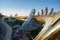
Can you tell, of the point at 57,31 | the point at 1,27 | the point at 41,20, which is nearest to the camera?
the point at 57,31

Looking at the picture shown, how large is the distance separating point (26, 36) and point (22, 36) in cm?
8

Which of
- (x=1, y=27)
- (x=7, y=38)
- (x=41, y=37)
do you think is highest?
(x=41, y=37)

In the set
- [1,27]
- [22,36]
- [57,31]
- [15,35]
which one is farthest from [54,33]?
[15,35]

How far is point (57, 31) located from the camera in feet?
2.32

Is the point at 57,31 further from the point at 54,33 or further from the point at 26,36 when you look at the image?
the point at 26,36

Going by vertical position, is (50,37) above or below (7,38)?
above

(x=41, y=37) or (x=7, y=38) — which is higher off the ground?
(x=41, y=37)

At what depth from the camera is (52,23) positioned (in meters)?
0.76

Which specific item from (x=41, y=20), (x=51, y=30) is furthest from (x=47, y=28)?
(x=41, y=20)

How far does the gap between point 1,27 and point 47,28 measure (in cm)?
162

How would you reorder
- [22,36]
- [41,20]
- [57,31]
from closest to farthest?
[57,31], [41,20], [22,36]

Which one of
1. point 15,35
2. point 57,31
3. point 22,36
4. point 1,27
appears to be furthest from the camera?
point 15,35

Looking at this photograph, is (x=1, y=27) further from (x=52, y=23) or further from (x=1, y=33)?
(x=52, y=23)

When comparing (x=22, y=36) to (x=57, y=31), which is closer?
(x=57, y=31)
